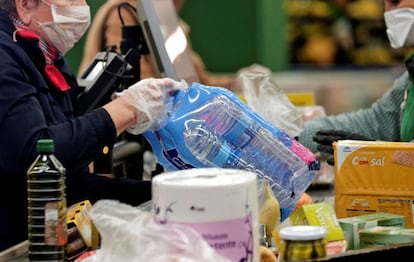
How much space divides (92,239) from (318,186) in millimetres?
1638

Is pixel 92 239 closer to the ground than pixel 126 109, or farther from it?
closer to the ground

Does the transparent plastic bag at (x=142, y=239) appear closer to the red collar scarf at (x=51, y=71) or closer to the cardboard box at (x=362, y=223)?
the cardboard box at (x=362, y=223)

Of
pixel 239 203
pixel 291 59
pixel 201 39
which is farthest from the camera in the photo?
pixel 291 59

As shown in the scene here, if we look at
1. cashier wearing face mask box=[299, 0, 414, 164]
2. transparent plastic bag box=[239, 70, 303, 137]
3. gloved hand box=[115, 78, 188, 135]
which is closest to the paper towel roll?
gloved hand box=[115, 78, 188, 135]

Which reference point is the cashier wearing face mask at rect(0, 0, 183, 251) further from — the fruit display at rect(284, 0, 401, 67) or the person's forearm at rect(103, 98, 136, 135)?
the fruit display at rect(284, 0, 401, 67)

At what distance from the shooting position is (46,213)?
6.99 ft

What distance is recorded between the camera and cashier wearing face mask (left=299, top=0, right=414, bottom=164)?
359 cm

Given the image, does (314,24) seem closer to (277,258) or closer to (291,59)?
(291,59)

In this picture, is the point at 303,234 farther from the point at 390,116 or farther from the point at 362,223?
the point at 390,116

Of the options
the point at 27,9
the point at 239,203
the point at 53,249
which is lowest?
the point at 53,249

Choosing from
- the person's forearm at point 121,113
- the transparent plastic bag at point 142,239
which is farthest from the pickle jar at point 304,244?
the person's forearm at point 121,113

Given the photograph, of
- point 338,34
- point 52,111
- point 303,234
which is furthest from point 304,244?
point 338,34

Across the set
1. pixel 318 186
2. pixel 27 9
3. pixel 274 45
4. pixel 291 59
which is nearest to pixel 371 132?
pixel 318 186

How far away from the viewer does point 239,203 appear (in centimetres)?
190
